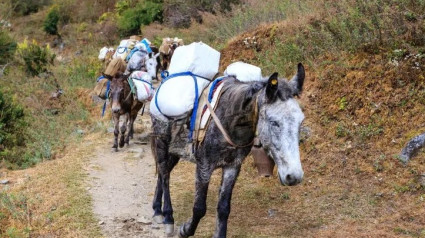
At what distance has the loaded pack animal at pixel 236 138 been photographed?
363 centimetres

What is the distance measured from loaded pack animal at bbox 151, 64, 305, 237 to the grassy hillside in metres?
0.75

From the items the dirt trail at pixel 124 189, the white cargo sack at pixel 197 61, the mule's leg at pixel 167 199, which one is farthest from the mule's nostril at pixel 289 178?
the dirt trail at pixel 124 189

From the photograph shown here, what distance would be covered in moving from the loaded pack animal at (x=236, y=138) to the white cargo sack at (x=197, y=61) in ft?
1.58

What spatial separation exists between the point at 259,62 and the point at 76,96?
310 inches

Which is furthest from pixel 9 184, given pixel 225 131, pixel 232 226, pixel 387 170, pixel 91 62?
pixel 91 62

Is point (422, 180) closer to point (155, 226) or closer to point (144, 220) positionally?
point (155, 226)

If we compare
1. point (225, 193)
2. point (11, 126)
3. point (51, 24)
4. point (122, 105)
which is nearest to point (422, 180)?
point (225, 193)

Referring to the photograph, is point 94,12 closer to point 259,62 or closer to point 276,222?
point 259,62

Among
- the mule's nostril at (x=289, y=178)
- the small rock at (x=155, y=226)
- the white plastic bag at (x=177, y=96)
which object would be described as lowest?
the small rock at (x=155, y=226)

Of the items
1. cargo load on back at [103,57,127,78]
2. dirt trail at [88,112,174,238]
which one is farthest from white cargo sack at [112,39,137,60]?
dirt trail at [88,112,174,238]

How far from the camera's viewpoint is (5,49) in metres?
21.6

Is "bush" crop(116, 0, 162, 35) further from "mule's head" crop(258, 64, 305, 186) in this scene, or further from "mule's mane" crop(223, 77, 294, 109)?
"mule's head" crop(258, 64, 305, 186)

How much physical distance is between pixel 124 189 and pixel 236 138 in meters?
3.38

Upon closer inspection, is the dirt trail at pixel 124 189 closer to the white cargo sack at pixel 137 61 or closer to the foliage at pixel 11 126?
the foliage at pixel 11 126
